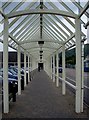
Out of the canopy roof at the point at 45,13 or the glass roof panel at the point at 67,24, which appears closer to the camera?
the canopy roof at the point at 45,13

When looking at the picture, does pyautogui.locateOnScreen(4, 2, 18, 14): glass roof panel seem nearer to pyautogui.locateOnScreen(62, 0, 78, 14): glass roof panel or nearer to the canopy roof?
the canopy roof

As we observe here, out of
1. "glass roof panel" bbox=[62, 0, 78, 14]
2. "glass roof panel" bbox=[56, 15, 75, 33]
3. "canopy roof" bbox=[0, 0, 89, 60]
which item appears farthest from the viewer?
"glass roof panel" bbox=[56, 15, 75, 33]

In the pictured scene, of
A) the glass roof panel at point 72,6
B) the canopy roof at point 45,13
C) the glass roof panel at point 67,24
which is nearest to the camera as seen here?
the canopy roof at point 45,13

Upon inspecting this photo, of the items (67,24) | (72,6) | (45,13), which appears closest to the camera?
(45,13)

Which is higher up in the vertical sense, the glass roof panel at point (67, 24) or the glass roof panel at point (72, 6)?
the glass roof panel at point (72, 6)

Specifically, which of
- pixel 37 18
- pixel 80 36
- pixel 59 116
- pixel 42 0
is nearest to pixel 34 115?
pixel 59 116

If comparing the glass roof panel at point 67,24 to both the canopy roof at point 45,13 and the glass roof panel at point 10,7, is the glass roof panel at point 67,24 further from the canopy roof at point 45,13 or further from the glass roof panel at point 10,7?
the glass roof panel at point 10,7

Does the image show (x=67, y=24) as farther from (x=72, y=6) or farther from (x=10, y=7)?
(x=10, y=7)

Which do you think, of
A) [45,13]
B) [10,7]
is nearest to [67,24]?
[45,13]

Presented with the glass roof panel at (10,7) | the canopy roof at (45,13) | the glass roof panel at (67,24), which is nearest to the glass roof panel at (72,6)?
the canopy roof at (45,13)

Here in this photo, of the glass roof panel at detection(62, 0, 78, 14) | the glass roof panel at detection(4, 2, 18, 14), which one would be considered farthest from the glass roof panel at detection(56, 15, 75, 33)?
the glass roof panel at detection(4, 2, 18, 14)

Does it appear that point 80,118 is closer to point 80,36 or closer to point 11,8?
point 80,36

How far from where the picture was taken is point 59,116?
754cm

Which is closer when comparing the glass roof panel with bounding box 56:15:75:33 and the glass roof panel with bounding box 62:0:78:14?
the glass roof panel with bounding box 62:0:78:14
